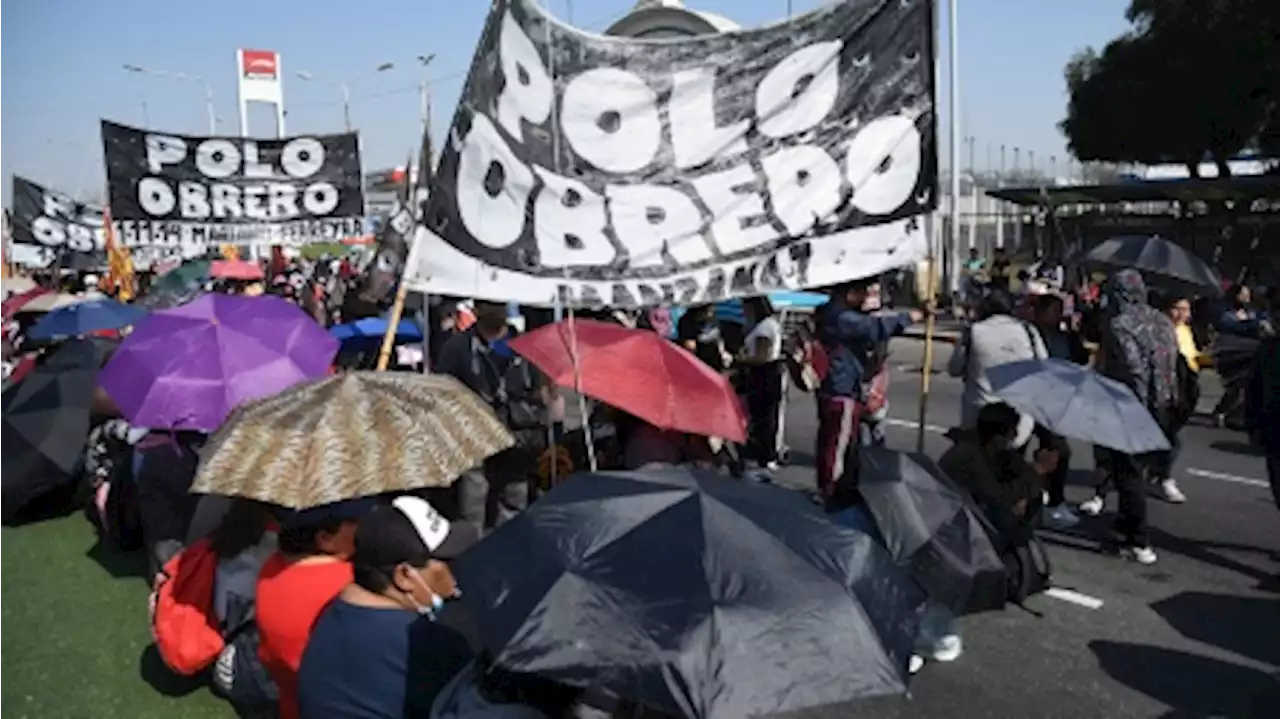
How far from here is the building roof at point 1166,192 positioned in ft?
78.4

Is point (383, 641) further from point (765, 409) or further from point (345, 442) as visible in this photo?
point (765, 409)

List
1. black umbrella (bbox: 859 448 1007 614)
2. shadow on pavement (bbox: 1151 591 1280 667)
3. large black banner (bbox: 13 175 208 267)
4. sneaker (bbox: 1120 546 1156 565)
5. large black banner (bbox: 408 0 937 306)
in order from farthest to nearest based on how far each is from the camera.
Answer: large black banner (bbox: 13 175 208 267)
sneaker (bbox: 1120 546 1156 565)
shadow on pavement (bbox: 1151 591 1280 667)
large black banner (bbox: 408 0 937 306)
black umbrella (bbox: 859 448 1007 614)

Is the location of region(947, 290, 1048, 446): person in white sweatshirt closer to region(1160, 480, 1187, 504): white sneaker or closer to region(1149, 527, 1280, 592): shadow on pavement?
region(1149, 527, 1280, 592): shadow on pavement

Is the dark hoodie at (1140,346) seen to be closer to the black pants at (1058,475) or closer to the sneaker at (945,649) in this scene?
the black pants at (1058,475)

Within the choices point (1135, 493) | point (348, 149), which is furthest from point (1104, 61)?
point (1135, 493)

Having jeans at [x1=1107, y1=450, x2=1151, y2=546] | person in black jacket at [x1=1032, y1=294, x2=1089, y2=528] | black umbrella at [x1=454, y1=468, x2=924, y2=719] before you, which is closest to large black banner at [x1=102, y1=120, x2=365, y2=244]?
person in black jacket at [x1=1032, y1=294, x2=1089, y2=528]

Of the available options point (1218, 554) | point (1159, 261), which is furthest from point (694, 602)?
point (1159, 261)

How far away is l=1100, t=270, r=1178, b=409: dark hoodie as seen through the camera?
668cm

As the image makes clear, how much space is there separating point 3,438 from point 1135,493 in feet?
24.4

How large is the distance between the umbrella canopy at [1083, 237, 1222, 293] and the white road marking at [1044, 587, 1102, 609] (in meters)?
3.50

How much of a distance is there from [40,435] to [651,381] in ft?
17.0

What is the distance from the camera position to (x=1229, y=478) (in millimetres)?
8734

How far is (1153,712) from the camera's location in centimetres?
460

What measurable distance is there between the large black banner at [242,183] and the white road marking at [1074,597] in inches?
327
